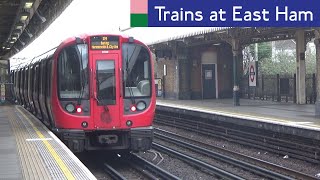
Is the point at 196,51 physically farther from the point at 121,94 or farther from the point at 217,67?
the point at 121,94

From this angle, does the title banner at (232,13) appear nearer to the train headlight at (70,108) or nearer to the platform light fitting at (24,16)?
the train headlight at (70,108)

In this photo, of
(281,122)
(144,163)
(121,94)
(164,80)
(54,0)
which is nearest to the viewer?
(121,94)

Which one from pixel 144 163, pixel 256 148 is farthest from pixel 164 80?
pixel 144 163

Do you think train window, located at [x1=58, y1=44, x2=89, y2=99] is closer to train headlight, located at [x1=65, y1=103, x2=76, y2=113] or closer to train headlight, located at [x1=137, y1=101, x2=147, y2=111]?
train headlight, located at [x1=65, y1=103, x2=76, y2=113]

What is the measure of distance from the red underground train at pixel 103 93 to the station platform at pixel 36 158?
70cm

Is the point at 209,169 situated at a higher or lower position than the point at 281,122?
lower

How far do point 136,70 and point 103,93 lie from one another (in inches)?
36.3

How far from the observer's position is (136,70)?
11.4 metres

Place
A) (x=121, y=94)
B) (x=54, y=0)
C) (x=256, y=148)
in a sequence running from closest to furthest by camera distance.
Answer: (x=121, y=94) < (x=256, y=148) < (x=54, y=0)

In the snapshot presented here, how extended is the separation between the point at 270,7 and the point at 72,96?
16.1 ft

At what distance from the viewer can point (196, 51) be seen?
29141mm

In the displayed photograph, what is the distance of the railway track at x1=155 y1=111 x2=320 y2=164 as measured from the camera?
1282cm

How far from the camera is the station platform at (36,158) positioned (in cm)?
730


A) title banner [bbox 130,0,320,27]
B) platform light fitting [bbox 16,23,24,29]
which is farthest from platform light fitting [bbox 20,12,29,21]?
title banner [bbox 130,0,320,27]
